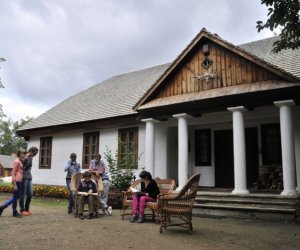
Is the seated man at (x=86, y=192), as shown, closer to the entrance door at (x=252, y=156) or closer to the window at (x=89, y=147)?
the entrance door at (x=252, y=156)

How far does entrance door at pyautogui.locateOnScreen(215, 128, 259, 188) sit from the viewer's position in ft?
42.6

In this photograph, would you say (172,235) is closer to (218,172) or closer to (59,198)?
(218,172)

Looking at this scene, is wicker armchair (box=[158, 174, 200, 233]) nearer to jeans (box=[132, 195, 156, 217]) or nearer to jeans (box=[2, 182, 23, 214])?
jeans (box=[132, 195, 156, 217])

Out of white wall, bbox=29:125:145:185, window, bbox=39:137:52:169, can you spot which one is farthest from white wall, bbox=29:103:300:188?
window, bbox=39:137:52:169

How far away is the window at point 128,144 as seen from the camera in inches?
583

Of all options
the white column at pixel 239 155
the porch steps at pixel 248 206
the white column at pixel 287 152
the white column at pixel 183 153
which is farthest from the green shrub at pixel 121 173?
the white column at pixel 287 152

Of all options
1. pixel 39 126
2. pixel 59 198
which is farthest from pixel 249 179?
pixel 39 126

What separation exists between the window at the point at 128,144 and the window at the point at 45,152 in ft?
17.6

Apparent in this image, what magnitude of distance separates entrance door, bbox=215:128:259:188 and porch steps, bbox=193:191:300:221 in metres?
2.93

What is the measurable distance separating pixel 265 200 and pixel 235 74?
4.00m

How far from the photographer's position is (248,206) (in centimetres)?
952

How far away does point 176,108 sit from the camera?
39.9 ft

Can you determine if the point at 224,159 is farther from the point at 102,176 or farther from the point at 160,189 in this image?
the point at 102,176

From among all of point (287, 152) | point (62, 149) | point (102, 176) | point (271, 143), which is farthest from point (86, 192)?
point (62, 149)
